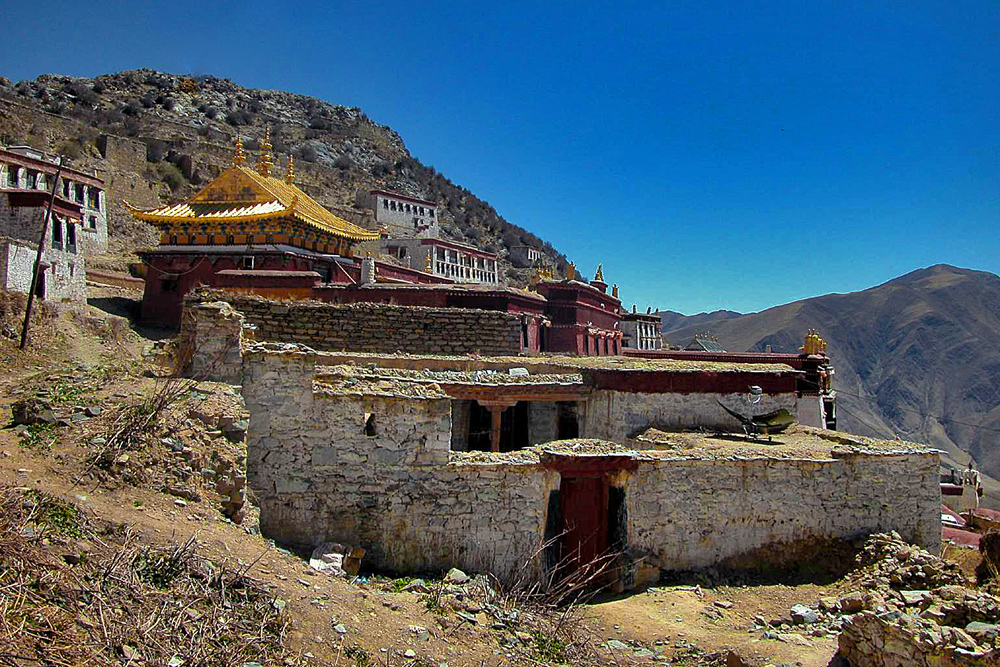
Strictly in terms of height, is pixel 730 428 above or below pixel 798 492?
above

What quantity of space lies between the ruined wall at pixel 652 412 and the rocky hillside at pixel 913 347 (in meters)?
54.3

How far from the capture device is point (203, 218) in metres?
20.8

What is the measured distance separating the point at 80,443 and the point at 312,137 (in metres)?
82.0

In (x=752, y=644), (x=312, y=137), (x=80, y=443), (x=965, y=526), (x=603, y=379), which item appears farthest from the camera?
(x=312, y=137)

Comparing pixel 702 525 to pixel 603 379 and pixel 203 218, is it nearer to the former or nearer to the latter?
pixel 603 379

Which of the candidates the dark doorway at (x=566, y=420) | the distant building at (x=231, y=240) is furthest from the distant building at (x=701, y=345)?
the dark doorway at (x=566, y=420)

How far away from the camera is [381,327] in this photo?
13.8m

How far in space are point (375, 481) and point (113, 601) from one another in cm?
430

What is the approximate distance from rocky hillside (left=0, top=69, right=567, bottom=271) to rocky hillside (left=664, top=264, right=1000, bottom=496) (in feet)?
122

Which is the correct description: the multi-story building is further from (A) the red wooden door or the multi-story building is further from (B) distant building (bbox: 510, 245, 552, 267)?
(B) distant building (bbox: 510, 245, 552, 267)

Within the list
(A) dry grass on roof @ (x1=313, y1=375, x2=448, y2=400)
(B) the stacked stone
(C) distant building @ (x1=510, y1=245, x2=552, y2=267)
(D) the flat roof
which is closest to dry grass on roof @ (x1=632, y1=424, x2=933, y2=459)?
(D) the flat roof

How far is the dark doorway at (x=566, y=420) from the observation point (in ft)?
43.2

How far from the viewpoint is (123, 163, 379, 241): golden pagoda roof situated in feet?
67.6

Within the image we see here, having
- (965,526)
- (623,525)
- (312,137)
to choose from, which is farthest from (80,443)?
(312,137)
